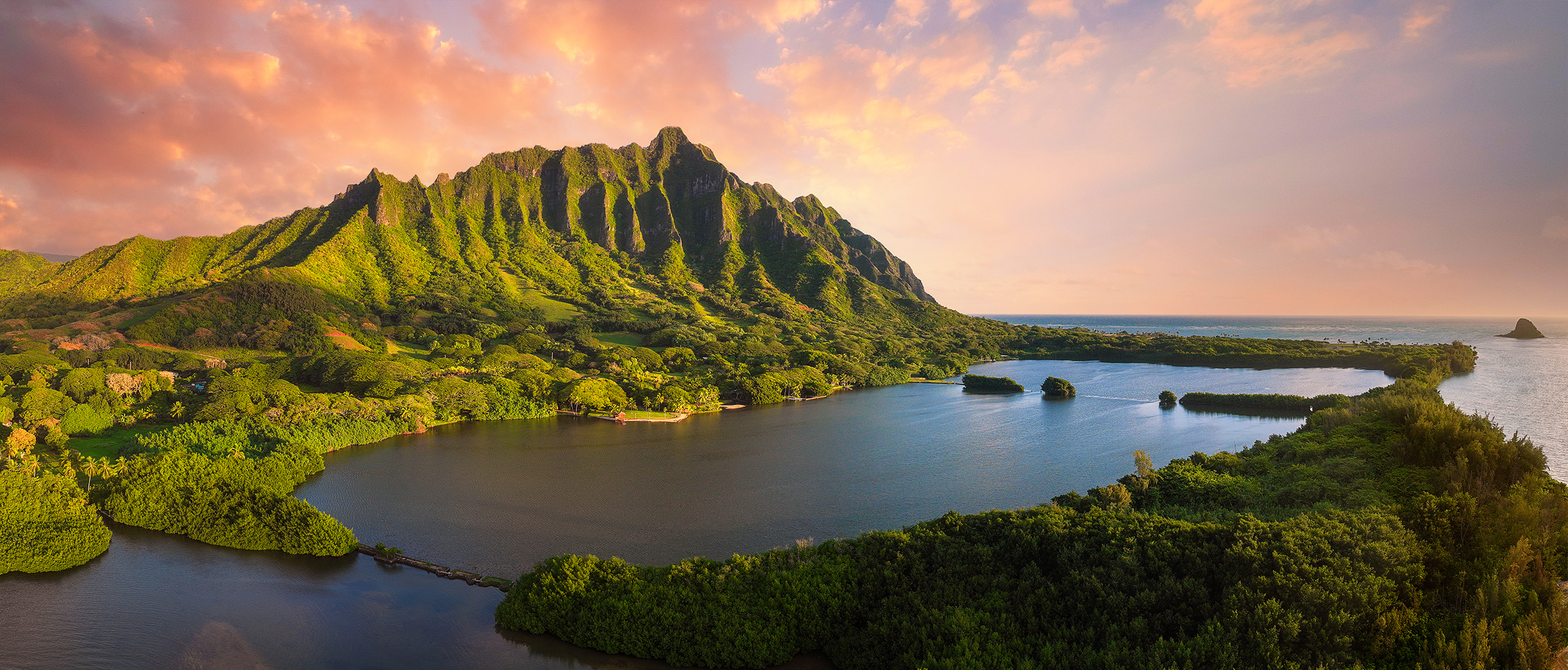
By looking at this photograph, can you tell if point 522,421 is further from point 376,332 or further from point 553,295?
point 553,295

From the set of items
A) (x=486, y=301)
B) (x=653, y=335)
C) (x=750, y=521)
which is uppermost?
(x=486, y=301)

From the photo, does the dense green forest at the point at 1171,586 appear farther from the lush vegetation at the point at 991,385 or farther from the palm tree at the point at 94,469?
the lush vegetation at the point at 991,385

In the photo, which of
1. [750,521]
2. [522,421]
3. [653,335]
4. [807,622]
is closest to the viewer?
[807,622]

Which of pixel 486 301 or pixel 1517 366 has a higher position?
pixel 486 301

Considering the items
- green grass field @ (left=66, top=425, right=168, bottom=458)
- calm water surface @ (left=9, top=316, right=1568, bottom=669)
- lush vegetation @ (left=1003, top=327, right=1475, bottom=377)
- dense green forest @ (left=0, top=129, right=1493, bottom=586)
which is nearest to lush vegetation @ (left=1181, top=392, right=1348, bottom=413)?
calm water surface @ (left=9, top=316, right=1568, bottom=669)

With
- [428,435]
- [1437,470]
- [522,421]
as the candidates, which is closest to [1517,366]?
[1437,470]

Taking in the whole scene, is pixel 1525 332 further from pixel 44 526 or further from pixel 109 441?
pixel 109 441
